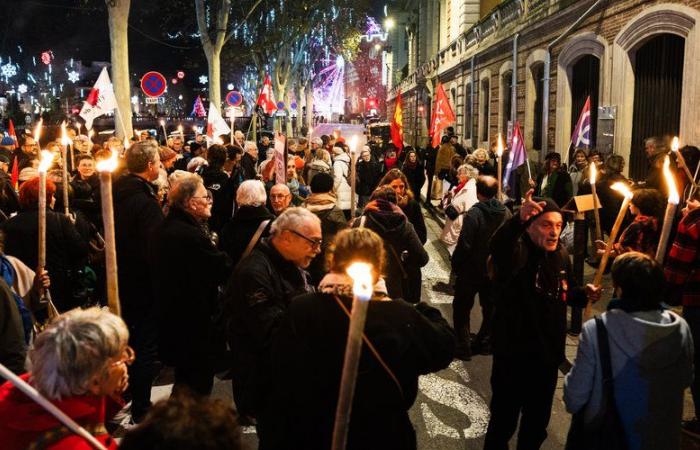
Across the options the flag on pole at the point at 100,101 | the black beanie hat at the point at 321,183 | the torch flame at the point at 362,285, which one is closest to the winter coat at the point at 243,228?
the black beanie hat at the point at 321,183

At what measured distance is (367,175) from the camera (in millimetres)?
12961

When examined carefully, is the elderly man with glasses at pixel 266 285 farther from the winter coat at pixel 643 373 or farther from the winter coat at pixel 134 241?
the winter coat at pixel 134 241

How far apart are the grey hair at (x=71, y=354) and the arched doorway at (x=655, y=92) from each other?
A: 11537 mm

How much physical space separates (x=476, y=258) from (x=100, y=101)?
8.49 metres

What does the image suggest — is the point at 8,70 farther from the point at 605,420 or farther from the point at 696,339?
the point at 605,420

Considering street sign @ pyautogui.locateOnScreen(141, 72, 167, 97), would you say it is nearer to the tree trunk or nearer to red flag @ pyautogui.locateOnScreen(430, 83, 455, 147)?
the tree trunk

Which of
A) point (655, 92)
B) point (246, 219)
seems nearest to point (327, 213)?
point (246, 219)

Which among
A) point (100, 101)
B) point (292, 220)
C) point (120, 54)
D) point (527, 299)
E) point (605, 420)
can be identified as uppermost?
point (120, 54)

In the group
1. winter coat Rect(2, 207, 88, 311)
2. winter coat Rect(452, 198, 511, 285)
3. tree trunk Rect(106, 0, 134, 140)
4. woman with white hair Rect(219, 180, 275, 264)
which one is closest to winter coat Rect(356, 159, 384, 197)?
tree trunk Rect(106, 0, 134, 140)

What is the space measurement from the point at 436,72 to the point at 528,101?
16124 millimetres

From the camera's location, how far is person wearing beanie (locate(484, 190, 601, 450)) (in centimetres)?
411

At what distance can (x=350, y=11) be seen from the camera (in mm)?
38844

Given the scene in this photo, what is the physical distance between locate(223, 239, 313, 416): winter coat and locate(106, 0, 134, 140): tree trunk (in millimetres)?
13151

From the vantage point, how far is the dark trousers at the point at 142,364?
194 inches
